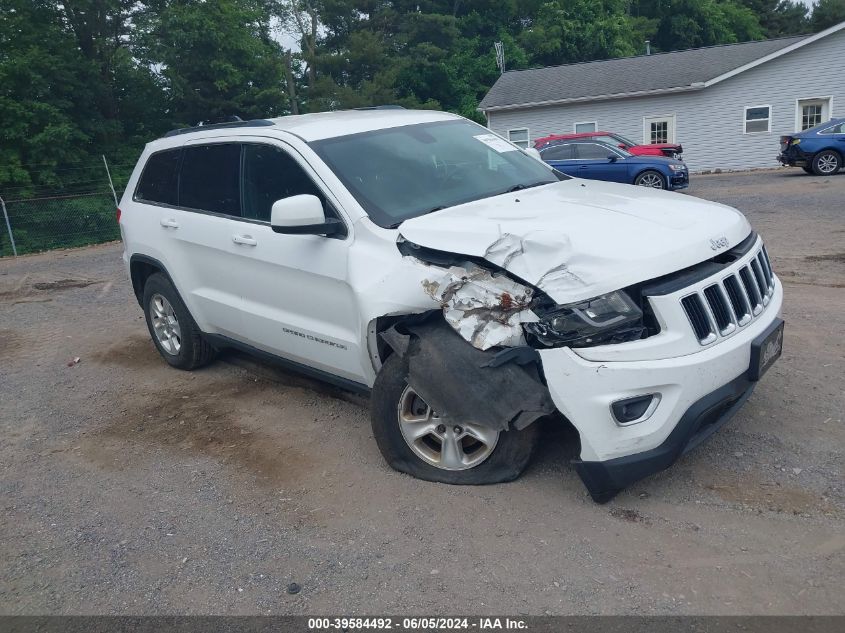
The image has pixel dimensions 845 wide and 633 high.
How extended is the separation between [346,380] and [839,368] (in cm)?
333

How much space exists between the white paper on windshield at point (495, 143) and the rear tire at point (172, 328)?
2579 mm

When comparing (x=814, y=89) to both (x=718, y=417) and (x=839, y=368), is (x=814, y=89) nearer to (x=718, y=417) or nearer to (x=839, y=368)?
(x=839, y=368)

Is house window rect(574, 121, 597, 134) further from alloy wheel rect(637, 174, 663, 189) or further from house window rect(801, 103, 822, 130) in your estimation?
alloy wheel rect(637, 174, 663, 189)

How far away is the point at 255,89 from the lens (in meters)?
32.8

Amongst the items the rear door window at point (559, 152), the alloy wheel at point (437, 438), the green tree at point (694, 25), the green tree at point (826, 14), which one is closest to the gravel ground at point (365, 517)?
the alloy wheel at point (437, 438)

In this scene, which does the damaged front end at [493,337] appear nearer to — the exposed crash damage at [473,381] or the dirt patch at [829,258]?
the exposed crash damage at [473,381]

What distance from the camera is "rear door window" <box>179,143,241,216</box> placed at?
5.19 metres

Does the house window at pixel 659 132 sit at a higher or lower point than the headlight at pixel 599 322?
lower

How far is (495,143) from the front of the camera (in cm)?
539

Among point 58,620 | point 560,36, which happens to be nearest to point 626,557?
point 58,620

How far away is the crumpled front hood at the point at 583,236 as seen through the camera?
11.1 ft

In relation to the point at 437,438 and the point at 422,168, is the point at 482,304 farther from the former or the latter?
the point at 422,168

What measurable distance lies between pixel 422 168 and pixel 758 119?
83.8 ft

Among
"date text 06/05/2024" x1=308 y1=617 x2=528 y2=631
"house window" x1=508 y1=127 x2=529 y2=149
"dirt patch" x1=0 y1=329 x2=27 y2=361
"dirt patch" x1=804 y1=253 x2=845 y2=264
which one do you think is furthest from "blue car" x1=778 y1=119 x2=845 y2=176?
"date text 06/05/2024" x1=308 y1=617 x2=528 y2=631
